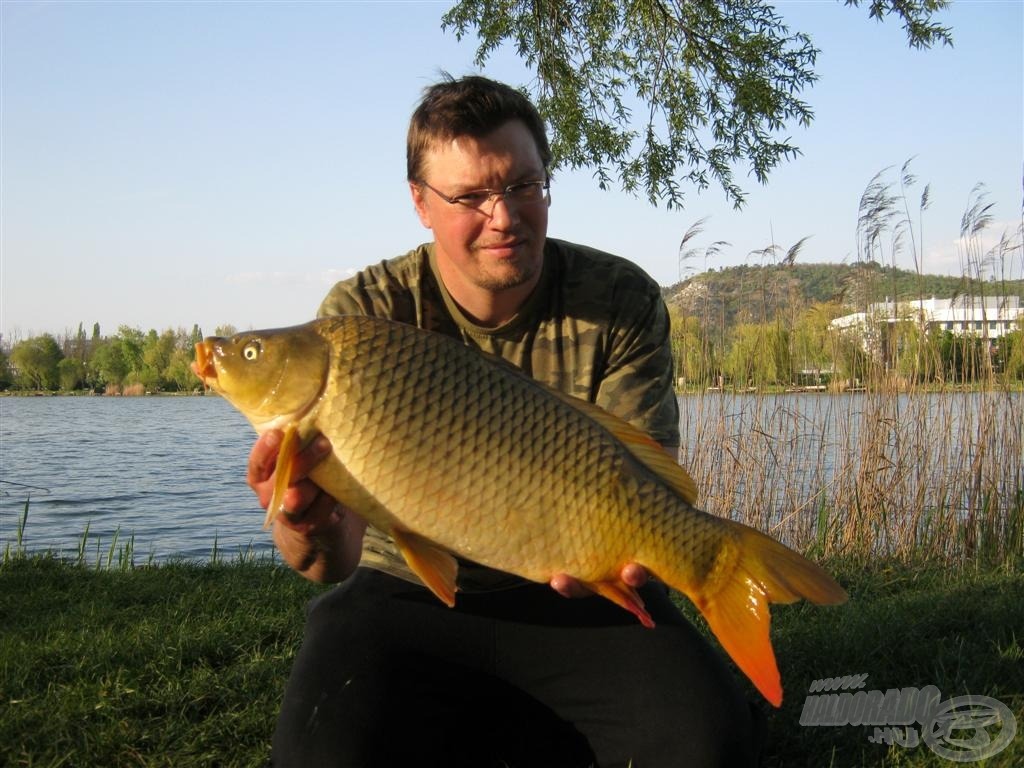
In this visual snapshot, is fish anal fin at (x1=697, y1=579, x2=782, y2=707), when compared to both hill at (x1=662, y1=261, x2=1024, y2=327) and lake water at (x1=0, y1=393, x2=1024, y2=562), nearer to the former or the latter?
lake water at (x1=0, y1=393, x2=1024, y2=562)

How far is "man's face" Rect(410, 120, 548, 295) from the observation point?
2299 millimetres

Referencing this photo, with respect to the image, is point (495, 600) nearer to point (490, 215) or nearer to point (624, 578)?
point (624, 578)

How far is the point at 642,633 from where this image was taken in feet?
7.10

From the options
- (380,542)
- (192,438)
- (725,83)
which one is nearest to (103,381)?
(192,438)

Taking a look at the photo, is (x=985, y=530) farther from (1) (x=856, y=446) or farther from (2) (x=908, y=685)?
(2) (x=908, y=685)

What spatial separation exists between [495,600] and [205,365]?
0.90 meters

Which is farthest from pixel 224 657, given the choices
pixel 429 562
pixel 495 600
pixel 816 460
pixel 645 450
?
pixel 816 460

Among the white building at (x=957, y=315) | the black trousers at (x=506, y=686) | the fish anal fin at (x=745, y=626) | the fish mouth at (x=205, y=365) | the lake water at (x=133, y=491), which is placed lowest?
the lake water at (x=133, y=491)

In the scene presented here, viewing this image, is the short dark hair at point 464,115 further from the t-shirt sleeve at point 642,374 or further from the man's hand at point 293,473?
the man's hand at point 293,473

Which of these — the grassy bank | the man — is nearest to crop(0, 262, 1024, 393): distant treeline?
the grassy bank

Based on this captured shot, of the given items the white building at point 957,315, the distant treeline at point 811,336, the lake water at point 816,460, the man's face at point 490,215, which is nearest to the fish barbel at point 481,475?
the man's face at point 490,215

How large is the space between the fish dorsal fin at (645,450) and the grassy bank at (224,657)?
87 centimetres

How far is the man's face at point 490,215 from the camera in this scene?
90.5 inches

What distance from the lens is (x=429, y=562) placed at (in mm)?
1759
